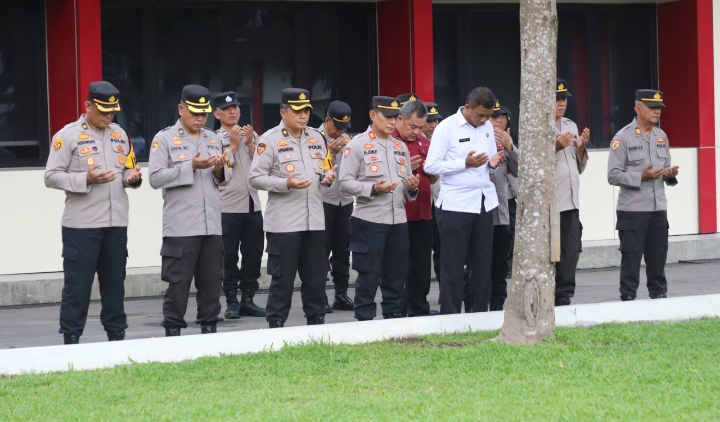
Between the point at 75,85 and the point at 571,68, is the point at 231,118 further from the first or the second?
the point at 571,68

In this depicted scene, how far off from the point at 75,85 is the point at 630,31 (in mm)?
7857

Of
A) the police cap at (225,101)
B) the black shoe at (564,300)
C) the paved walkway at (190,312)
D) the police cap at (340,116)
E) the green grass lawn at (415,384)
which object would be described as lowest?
the paved walkway at (190,312)

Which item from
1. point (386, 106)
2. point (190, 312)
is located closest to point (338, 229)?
point (190, 312)

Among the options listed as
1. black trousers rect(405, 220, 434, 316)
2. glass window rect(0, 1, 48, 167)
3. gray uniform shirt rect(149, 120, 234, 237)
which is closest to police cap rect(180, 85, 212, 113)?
gray uniform shirt rect(149, 120, 234, 237)

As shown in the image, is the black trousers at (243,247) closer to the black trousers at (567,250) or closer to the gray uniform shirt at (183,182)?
the gray uniform shirt at (183,182)

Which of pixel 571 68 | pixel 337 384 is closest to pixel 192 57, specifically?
pixel 571 68

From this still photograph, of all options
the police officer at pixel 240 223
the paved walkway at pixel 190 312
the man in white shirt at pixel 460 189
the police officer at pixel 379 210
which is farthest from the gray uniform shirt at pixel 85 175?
the man in white shirt at pixel 460 189

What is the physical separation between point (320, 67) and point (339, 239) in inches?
163

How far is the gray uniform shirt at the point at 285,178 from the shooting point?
8875 mm

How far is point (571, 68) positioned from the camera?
15.9 m

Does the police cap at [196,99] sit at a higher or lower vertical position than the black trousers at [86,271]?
higher

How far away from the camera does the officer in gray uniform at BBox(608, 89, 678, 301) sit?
10.2 metres

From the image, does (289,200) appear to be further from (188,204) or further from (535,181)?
(535,181)

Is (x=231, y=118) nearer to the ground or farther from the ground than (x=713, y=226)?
farther from the ground
